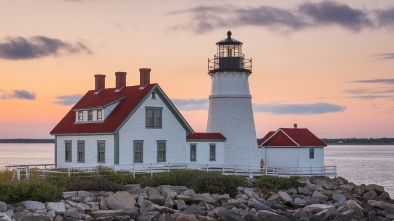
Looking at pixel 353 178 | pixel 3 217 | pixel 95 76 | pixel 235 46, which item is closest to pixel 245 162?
pixel 235 46

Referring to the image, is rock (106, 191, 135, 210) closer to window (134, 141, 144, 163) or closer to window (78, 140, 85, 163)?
window (134, 141, 144, 163)

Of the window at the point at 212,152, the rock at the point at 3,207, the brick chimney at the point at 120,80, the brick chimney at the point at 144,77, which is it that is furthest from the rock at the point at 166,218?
the window at the point at 212,152

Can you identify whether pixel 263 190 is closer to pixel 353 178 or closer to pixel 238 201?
pixel 238 201

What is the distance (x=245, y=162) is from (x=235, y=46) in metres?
7.33

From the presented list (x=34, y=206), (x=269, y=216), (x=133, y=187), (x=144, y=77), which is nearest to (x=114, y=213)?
(x=34, y=206)

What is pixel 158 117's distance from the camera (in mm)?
34688

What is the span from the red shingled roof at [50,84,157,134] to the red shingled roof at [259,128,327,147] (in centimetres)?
1183

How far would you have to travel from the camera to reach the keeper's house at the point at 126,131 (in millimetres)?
32969

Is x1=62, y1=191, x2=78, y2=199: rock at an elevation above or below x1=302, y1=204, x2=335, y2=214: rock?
above

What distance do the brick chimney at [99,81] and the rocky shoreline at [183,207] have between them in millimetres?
12594

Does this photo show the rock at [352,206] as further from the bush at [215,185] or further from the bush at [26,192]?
the bush at [26,192]

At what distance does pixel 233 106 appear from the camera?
4009 cm

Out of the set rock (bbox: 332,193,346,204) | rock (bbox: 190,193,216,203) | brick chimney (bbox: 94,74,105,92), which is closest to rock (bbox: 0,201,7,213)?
rock (bbox: 190,193,216,203)

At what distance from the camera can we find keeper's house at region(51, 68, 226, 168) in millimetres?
32969
